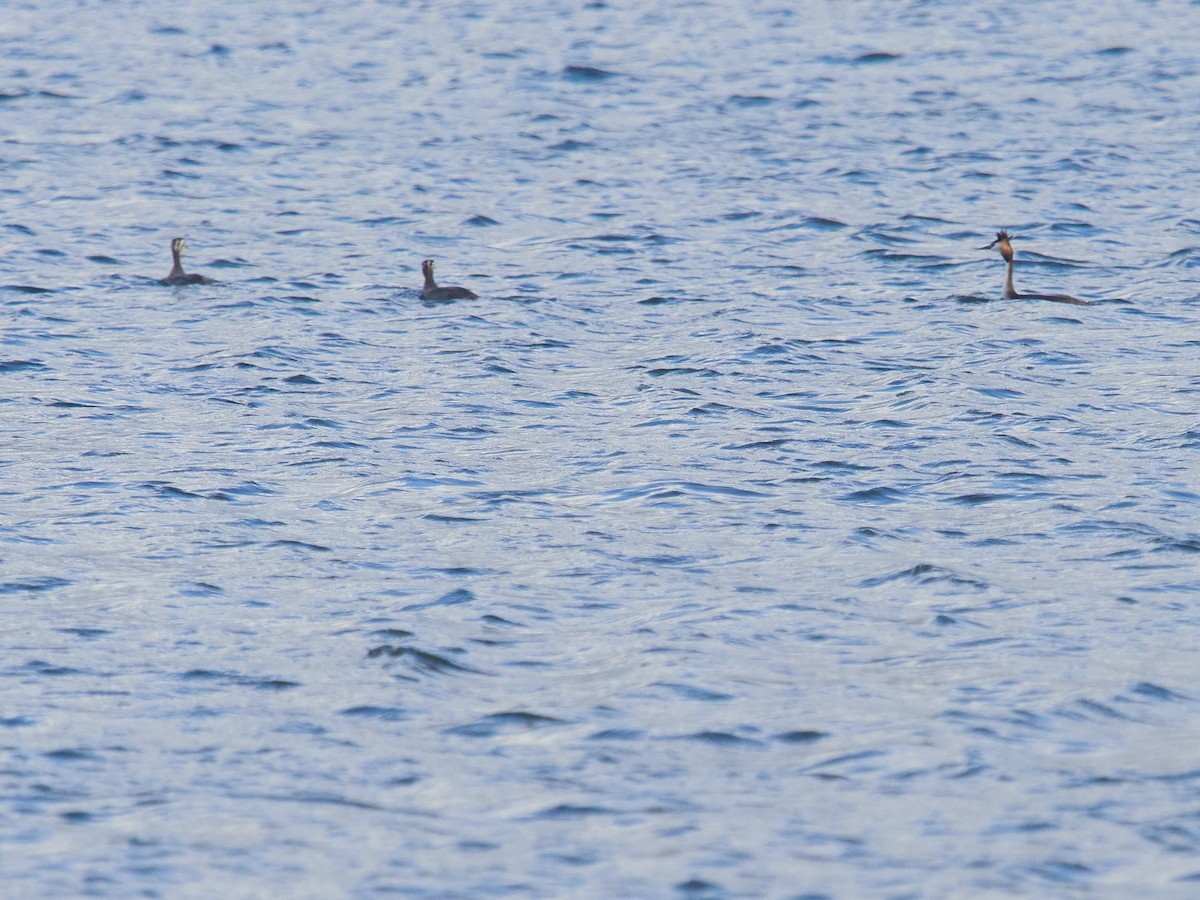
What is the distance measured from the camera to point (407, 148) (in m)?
30.5

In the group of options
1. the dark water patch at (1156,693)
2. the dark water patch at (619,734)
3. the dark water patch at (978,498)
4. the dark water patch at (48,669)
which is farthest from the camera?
the dark water patch at (978,498)

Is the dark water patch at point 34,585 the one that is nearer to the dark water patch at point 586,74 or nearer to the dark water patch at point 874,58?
the dark water patch at point 586,74

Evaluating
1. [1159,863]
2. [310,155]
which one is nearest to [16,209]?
[310,155]

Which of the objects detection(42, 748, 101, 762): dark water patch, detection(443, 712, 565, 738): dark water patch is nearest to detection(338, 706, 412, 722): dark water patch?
detection(443, 712, 565, 738): dark water patch

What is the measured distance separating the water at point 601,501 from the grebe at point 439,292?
25 cm

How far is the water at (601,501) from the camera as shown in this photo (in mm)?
10062

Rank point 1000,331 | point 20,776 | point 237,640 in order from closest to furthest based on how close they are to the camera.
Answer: point 20,776 < point 237,640 < point 1000,331

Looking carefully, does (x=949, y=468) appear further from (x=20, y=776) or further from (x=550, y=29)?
(x=550, y=29)

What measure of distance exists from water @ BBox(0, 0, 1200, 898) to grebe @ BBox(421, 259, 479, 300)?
245mm

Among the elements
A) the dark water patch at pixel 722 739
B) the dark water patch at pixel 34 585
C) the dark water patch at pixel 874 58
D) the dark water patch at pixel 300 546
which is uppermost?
the dark water patch at pixel 874 58

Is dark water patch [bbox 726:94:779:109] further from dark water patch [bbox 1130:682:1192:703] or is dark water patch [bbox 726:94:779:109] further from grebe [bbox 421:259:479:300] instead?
dark water patch [bbox 1130:682:1192:703]

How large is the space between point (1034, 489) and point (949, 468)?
0.89 metres

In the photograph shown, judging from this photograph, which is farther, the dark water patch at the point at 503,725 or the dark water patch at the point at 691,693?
the dark water patch at the point at 691,693

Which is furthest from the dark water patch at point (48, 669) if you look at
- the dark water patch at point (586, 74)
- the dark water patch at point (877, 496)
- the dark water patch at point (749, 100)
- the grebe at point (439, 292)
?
the dark water patch at point (586, 74)
